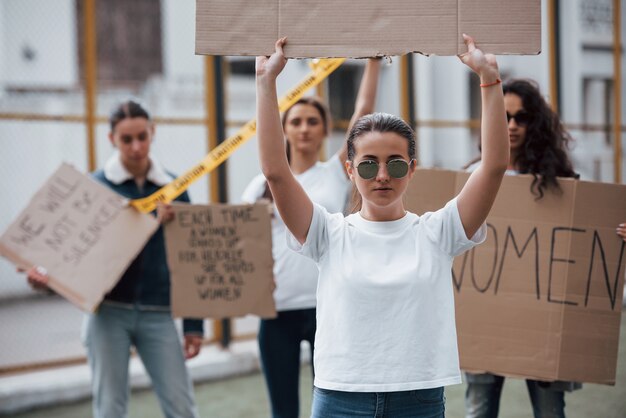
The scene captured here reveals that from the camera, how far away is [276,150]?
1.91 meters

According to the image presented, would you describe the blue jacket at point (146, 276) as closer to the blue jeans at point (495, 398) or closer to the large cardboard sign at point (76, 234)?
the large cardboard sign at point (76, 234)

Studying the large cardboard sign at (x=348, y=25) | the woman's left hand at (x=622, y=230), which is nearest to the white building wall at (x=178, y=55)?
the woman's left hand at (x=622, y=230)

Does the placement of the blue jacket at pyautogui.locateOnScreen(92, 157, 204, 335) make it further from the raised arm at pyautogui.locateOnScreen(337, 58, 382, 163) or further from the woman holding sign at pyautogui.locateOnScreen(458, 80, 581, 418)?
the woman holding sign at pyautogui.locateOnScreen(458, 80, 581, 418)

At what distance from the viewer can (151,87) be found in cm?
1354

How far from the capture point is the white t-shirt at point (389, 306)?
1.90 m

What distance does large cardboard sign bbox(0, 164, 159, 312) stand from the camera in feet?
10.8

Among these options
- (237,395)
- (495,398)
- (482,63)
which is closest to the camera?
(482,63)

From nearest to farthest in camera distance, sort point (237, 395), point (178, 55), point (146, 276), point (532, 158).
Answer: point (532, 158)
point (146, 276)
point (237, 395)
point (178, 55)

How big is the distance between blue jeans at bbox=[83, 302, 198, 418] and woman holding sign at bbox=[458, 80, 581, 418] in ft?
4.23

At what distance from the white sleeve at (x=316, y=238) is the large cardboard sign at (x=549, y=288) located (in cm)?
91

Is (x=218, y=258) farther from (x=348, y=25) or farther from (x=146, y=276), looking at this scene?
(x=348, y=25)

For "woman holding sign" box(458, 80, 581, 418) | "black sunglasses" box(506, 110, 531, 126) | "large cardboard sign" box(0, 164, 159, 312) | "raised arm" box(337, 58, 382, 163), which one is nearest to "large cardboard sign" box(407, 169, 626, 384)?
"woman holding sign" box(458, 80, 581, 418)

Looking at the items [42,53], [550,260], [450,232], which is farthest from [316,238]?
[42,53]

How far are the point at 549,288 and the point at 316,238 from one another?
1173 mm
